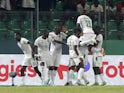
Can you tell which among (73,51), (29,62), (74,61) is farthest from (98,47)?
(29,62)

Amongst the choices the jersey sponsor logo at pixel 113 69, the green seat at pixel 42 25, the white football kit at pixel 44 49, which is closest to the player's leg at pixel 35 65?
the white football kit at pixel 44 49

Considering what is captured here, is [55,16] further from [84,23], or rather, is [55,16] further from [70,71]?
[70,71]

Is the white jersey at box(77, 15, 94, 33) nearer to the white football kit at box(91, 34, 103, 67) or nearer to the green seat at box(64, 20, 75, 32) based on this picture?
the white football kit at box(91, 34, 103, 67)

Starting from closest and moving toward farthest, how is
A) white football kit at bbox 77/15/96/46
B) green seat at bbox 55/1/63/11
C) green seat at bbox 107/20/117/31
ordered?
white football kit at bbox 77/15/96/46 < green seat at bbox 107/20/117/31 < green seat at bbox 55/1/63/11

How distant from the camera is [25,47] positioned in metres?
20.9

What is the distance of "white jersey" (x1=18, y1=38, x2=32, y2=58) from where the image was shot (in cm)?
2058

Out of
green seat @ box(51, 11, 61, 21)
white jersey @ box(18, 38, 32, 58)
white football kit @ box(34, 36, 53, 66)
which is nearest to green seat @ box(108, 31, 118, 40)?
green seat @ box(51, 11, 61, 21)

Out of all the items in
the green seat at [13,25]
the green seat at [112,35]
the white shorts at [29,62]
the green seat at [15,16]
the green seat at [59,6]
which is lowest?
the white shorts at [29,62]

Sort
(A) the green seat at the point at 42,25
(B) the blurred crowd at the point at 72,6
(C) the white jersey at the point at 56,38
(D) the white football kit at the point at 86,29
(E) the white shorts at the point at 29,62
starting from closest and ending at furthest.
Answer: (D) the white football kit at the point at 86,29 → (C) the white jersey at the point at 56,38 → (E) the white shorts at the point at 29,62 → (A) the green seat at the point at 42,25 → (B) the blurred crowd at the point at 72,6

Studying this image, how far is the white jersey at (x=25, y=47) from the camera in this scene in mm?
20578

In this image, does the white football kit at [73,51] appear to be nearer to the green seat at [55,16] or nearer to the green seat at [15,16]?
the green seat at [55,16]

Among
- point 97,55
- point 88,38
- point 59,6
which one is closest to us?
point 88,38

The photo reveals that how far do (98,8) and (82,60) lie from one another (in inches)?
154

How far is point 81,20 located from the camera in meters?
→ 20.3
